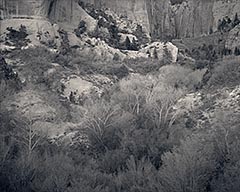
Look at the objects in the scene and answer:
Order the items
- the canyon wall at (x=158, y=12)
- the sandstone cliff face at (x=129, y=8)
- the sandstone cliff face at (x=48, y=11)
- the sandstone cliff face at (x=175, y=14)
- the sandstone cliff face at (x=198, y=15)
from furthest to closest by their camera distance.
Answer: the sandstone cliff face at (x=198, y=15), the sandstone cliff face at (x=175, y=14), the sandstone cliff face at (x=129, y=8), the canyon wall at (x=158, y=12), the sandstone cliff face at (x=48, y=11)

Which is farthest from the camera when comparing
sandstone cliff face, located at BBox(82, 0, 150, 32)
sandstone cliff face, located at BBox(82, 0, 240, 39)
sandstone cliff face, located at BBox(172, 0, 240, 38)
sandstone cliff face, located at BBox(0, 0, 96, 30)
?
sandstone cliff face, located at BBox(172, 0, 240, 38)

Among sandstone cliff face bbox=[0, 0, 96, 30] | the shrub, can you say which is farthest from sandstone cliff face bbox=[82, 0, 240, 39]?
the shrub

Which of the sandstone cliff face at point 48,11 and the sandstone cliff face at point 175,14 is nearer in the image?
the sandstone cliff face at point 48,11

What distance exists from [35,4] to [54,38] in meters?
5.75

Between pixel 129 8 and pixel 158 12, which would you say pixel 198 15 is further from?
pixel 129 8

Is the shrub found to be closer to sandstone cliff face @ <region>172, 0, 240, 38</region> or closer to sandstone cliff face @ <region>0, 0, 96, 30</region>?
sandstone cliff face @ <region>0, 0, 96, 30</region>

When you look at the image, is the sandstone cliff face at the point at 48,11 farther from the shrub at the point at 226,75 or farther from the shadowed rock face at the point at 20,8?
the shrub at the point at 226,75

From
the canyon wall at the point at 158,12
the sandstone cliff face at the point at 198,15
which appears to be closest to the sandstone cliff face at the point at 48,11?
the canyon wall at the point at 158,12

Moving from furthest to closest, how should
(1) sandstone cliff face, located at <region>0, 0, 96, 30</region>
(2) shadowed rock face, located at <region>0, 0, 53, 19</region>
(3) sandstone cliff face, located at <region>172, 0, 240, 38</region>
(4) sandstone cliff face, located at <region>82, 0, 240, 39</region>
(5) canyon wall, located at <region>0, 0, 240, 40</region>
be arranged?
1. (3) sandstone cliff face, located at <region>172, 0, 240, 38</region>
2. (4) sandstone cliff face, located at <region>82, 0, 240, 39</region>
3. (5) canyon wall, located at <region>0, 0, 240, 40</region>
4. (1) sandstone cliff face, located at <region>0, 0, 96, 30</region>
5. (2) shadowed rock face, located at <region>0, 0, 53, 19</region>

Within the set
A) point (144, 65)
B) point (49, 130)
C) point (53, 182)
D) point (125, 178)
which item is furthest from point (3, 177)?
point (144, 65)

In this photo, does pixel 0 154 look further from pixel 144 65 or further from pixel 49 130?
pixel 144 65

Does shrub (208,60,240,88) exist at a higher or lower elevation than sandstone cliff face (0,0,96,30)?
lower

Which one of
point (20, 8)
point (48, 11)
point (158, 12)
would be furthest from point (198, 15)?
point (20, 8)

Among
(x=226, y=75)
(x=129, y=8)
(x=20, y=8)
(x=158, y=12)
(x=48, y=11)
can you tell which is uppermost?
(x=20, y=8)
